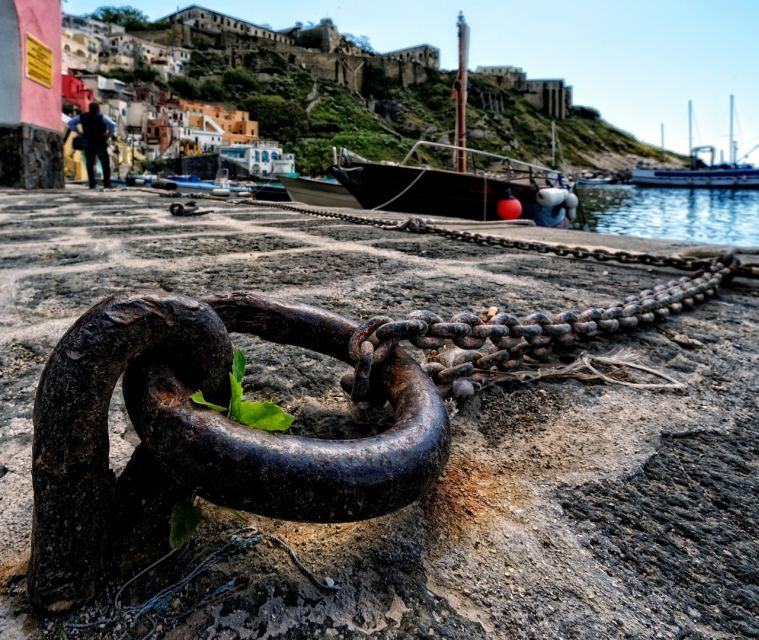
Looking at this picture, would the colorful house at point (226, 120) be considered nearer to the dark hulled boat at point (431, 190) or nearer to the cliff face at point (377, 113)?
the cliff face at point (377, 113)

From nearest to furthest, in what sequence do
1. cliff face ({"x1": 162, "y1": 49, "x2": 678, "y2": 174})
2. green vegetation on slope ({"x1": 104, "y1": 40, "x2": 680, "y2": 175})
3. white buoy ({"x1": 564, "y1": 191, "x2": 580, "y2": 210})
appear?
white buoy ({"x1": 564, "y1": 191, "x2": 580, "y2": 210}) < green vegetation on slope ({"x1": 104, "y1": 40, "x2": 680, "y2": 175}) < cliff face ({"x1": 162, "y1": 49, "x2": 678, "y2": 174})

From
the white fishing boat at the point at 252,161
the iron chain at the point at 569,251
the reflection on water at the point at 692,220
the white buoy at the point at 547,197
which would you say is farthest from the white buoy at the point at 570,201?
the white fishing boat at the point at 252,161

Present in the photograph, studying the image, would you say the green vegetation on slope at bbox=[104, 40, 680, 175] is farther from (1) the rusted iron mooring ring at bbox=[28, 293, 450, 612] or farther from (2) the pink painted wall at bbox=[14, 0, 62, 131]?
(1) the rusted iron mooring ring at bbox=[28, 293, 450, 612]

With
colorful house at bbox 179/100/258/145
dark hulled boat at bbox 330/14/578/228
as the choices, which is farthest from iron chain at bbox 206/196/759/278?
colorful house at bbox 179/100/258/145

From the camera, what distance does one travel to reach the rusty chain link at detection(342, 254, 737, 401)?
866 millimetres

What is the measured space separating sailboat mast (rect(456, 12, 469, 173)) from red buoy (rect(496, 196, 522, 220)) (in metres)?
2.56

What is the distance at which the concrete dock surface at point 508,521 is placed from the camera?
595 mm

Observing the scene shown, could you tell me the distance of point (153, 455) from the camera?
0.59m

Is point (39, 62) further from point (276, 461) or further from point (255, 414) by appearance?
point (276, 461)

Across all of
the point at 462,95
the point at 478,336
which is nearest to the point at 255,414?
the point at 478,336

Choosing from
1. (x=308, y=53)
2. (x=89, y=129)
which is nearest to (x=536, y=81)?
(x=308, y=53)

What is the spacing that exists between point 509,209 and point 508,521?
969 cm

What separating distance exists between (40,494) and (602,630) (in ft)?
2.14

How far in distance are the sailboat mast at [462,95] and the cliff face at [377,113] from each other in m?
43.1
